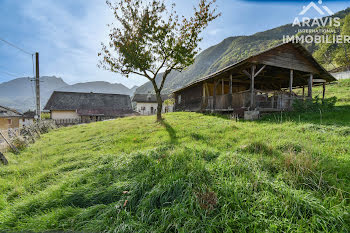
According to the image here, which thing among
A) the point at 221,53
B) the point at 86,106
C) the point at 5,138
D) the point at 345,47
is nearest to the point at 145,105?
the point at 86,106

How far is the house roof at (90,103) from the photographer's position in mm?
29125

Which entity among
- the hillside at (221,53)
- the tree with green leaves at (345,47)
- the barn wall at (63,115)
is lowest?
the barn wall at (63,115)

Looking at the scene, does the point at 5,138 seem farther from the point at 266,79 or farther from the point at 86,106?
the point at 86,106

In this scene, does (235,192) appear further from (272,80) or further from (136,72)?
(272,80)

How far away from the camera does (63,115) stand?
94.7ft

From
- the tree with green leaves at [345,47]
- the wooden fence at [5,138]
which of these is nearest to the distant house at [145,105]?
the wooden fence at [5,138]

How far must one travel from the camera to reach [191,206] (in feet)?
6.81

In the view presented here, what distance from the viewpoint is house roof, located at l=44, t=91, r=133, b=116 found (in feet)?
95.6

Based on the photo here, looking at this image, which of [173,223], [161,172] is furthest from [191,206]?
Result: [161,172]

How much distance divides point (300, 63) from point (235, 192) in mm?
13352

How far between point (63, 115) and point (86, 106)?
172 inches

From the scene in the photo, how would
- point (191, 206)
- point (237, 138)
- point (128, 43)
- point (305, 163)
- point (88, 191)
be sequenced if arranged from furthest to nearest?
point (128, 43) → point (237, 138) → point (88, 191) → point (305, 163) → point (191, 206)

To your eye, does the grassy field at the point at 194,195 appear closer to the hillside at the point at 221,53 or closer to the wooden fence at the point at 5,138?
the wooden fence at the point at 5,138

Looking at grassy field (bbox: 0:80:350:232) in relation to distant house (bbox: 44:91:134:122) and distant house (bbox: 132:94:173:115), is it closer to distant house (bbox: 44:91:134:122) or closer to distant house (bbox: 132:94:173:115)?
distant house (bbox: 44:91:134:122)
